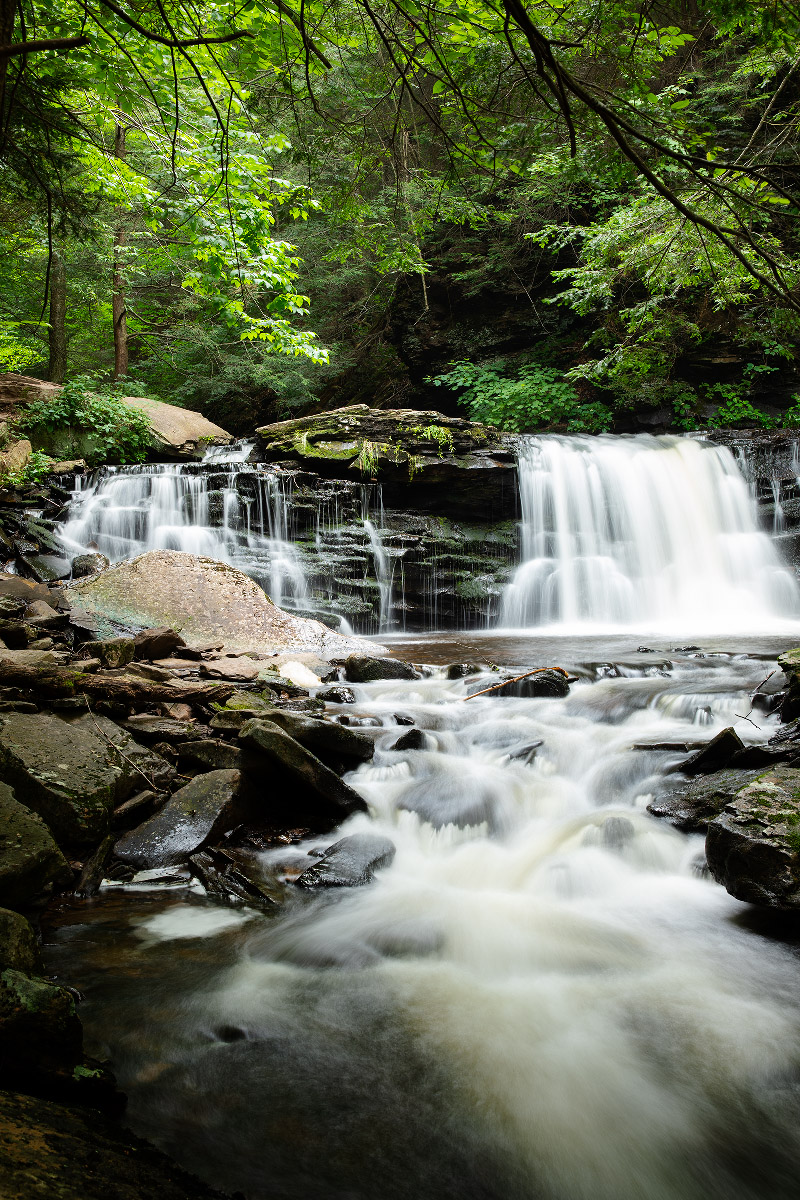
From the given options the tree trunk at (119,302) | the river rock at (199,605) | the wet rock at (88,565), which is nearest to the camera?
the river rock at (199,605)

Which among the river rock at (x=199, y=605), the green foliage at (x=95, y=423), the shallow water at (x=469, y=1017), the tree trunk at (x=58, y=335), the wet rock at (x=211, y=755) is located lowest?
the shallow water at (x=469, y=1017)

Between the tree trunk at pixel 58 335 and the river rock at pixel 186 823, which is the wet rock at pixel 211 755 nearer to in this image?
the river rock at pixel 186 823

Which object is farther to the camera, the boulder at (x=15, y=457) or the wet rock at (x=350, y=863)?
Result: the boulder at (x=15, y=457)

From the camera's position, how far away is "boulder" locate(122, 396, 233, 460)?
1494 centimetres

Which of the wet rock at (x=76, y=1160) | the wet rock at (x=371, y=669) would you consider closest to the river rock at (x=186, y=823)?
the wet rock at (x=76, y=1160)


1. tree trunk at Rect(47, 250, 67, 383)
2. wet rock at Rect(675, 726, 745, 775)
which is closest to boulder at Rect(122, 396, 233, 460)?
tree trunk at Rect(47, 250, 67, 383)

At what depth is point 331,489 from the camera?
13.1m

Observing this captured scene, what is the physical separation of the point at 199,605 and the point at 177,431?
8833mm

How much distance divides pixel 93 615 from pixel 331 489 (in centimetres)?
657

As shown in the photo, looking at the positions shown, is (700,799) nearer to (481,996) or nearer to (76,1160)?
(481,996)

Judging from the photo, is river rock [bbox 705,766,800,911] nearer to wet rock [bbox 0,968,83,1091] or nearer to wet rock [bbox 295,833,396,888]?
wet rock [bbox 295,833,396,888]

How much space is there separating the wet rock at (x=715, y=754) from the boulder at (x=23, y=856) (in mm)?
3954

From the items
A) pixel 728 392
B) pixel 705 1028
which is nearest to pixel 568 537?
pixel 728 392

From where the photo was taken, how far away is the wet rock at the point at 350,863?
3561 millimetres
